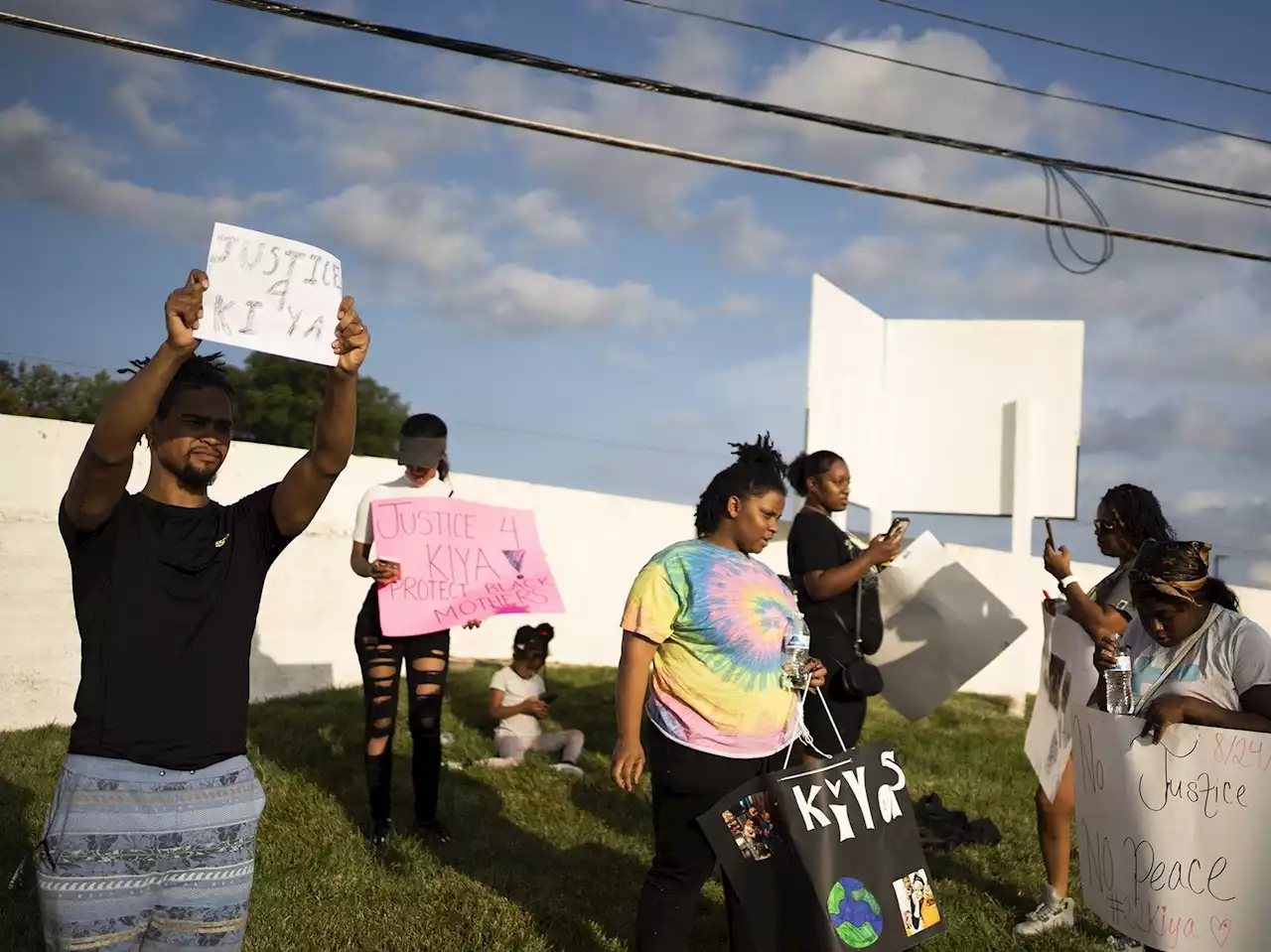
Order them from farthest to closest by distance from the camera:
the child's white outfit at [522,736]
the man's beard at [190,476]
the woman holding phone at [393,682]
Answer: the child's white outfit at [522,736] → the woman holding phone at [393,682] → the man's beard at [190,476]

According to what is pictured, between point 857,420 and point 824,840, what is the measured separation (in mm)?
9845

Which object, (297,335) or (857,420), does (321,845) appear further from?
(857,420)

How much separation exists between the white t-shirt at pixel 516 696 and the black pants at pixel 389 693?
2196 mm

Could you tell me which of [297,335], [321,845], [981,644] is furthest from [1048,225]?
[297,335]

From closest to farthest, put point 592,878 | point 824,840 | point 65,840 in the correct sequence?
point 65,840
point 824,840
point 592,878

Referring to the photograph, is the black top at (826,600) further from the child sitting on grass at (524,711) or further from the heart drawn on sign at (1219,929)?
the child sitting on grass at (524,711)

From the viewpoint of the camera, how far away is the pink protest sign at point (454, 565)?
5.89 m

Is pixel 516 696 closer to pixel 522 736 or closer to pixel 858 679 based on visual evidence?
pixel 522 736

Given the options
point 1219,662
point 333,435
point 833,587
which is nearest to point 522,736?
point 833,587

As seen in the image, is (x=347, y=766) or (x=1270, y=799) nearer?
(x=1270, y=799)

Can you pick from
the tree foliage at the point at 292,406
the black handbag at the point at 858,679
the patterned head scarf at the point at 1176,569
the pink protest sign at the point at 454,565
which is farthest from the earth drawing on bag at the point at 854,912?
the tree foliage at the point at 292,406

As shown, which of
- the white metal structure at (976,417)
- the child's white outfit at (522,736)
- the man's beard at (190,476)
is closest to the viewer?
the man's beard at (190,476)

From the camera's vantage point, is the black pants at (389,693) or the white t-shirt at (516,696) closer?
the black pants at (389,693)

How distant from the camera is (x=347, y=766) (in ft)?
24.1
